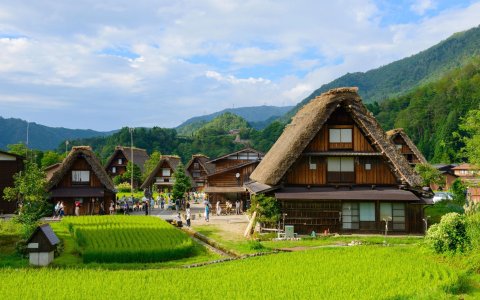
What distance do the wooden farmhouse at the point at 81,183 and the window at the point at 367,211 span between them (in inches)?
873

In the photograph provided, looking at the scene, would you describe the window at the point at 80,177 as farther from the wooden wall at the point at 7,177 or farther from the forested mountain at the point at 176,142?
the forested mountain at the point at 176,142

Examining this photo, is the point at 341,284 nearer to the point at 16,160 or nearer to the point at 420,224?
the point at 420,224

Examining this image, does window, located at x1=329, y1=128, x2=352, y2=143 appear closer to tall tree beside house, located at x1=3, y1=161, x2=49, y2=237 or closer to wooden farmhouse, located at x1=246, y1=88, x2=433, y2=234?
wooden farmhouse, located at x1=246, y1=88, x2=433, y2=234

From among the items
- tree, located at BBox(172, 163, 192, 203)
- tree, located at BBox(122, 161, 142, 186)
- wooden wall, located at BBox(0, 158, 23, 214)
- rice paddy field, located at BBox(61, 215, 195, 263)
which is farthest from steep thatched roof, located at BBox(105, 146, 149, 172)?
rice paddy field, located at BBox(61, 215, 195, 263)

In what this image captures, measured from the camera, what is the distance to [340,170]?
27688 millimetres

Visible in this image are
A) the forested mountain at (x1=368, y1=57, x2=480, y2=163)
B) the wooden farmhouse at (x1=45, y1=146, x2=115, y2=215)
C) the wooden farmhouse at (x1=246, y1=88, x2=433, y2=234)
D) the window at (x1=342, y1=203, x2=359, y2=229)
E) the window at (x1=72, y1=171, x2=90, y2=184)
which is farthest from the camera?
the forested mountain at (x1=368, y1=57, x2=480, y2=163)

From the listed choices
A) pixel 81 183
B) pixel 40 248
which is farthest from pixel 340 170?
pixel 81 183

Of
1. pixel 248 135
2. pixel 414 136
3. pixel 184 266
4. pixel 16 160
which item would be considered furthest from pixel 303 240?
pixel 248 135

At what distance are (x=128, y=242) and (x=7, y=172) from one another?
22.4 m

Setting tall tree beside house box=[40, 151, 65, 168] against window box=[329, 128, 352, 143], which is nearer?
window box=[329, 128, 352, 143]

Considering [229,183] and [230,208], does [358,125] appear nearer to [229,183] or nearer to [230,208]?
[230,208]

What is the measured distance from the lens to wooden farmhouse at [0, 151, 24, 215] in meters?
38.3

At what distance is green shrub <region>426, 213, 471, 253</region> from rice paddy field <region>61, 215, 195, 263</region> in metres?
11.0

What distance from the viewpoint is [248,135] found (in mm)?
152000
